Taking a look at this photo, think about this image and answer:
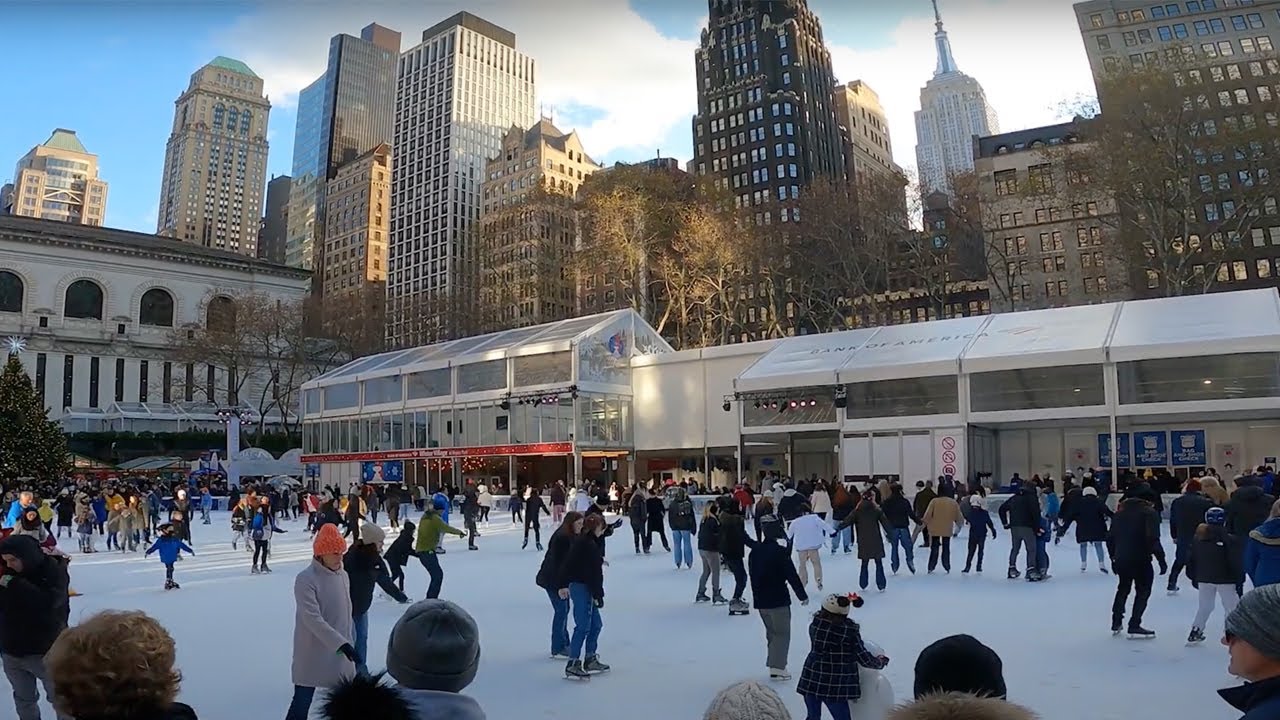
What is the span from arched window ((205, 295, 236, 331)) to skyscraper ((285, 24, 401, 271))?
8908 centimetres

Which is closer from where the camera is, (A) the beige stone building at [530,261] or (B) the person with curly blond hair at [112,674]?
A: (B) the person with curly blond hair at [112,674]

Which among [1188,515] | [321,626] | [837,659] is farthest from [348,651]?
[1188,515]

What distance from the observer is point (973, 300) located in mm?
69938

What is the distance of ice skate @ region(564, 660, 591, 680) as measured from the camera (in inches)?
290

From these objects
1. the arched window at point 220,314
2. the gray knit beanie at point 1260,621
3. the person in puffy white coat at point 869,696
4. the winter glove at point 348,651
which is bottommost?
the person in puffy white coat at point 869,696

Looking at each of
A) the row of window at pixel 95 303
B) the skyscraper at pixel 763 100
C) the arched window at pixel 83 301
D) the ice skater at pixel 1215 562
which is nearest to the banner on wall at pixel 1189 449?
the ice skater at pixel 1215 562

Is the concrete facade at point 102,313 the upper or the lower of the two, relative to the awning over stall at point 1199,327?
upper

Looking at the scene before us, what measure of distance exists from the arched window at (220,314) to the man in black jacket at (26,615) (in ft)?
194

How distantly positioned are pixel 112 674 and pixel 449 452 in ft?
123

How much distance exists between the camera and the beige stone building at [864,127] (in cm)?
12112

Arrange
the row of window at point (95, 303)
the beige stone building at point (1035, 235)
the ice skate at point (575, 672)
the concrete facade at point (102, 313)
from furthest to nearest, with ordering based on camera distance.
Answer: the row of window at point (95, 303) → the concrete facade at point (102, 313) → the beige stone building at point (1035, 235) → the ice skate at point (575, 672)

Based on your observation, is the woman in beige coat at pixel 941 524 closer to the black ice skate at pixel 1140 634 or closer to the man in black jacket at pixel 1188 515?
the man in black jacket at pixel 1188 515

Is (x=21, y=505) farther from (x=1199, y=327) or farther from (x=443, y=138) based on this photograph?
(x=443, y=138)

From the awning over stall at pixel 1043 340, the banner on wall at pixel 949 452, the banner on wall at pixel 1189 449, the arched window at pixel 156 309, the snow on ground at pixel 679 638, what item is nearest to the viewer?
the snow on ground at pixel 679 638
